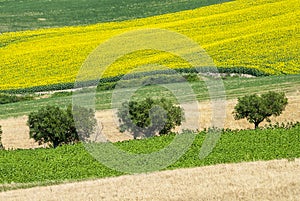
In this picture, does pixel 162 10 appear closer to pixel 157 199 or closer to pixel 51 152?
pixel 51 152

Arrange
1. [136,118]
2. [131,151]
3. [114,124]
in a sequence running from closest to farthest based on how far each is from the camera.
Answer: [131,151] < [136,118] < [114,124]

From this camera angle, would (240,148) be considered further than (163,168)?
Yes

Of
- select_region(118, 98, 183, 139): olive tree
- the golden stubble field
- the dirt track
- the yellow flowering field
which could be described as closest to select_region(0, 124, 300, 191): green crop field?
select_region(118, 98, 183, 139): olive tree

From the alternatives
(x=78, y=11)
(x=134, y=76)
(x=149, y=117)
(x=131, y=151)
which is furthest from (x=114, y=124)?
(x=78, y=11)

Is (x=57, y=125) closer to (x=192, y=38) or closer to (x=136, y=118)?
(x=136, y=118)

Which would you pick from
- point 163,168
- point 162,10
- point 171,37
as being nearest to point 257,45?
point 171,37

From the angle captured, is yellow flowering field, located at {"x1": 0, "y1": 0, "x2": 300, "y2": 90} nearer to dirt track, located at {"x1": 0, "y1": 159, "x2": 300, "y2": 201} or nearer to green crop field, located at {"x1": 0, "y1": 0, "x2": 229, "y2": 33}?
green crop field, located at {"x1": 0, "y1": 0, "x2": 229, "y2": 33}
